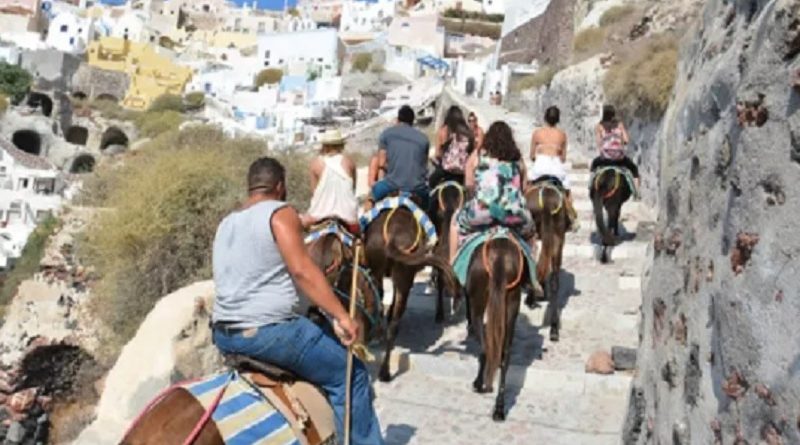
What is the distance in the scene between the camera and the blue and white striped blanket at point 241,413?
11.2ft

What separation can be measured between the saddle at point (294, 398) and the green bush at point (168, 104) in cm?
6297

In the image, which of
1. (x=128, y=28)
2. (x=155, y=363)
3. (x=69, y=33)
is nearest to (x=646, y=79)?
(x=155, y=363)

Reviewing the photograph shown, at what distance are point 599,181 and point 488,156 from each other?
150 inches

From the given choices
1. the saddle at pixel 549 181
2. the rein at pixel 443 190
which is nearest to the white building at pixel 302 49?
the rein at pixel 443 190

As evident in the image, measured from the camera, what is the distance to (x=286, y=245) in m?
3.73

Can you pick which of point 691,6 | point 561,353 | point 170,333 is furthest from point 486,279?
point 691,6

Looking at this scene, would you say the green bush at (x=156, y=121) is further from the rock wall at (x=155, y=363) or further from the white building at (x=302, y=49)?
the rock wall at (x=155, y=363)

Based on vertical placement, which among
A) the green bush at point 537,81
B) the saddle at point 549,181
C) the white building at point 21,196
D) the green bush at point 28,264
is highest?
the green bush at point 537,81

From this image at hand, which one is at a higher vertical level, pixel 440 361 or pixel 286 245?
pixel 286 245

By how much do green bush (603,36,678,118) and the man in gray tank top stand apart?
988 cm

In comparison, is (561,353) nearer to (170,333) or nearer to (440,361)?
(440,361)

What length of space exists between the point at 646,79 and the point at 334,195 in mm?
9306

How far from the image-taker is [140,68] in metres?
74.6

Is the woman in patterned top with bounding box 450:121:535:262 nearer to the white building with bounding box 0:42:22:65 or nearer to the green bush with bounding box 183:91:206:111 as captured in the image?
the green bush with bounding box 183:91:206:111
